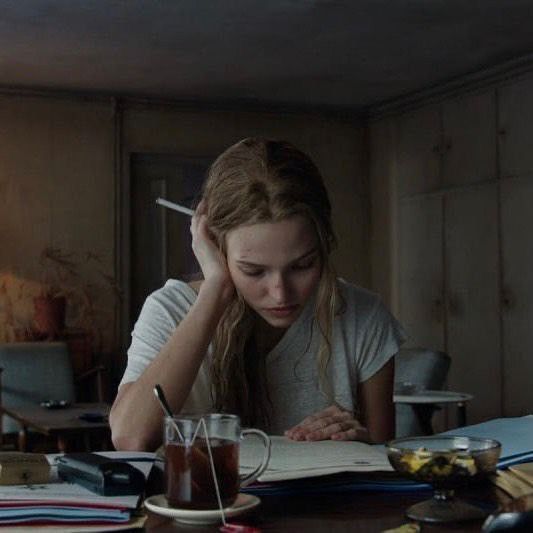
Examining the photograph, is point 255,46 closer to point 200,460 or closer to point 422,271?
point 422,271

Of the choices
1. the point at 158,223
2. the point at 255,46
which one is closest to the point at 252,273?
the point at 255,46

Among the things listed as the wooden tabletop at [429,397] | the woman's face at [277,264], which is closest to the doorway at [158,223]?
the wooden tabletop at [429,397]

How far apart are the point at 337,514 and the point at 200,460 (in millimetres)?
178

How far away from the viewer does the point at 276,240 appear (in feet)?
5.45

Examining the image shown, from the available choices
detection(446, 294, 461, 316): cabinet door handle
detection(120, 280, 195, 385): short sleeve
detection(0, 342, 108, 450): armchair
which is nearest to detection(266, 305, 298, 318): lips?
detection(120, 280, 195, 385): short sleeve

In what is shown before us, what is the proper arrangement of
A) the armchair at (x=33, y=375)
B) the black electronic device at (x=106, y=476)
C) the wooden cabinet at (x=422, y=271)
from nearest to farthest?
1. the black electronic device at (x=106, y=476)
2. the armchair at (x=33, y=375)
3. the wooden cabinet at (x=422, y=271)

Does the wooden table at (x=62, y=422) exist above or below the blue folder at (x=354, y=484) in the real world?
below

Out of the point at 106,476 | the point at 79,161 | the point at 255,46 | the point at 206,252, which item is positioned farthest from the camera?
the point at 79,161

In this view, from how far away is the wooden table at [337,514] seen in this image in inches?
42.1

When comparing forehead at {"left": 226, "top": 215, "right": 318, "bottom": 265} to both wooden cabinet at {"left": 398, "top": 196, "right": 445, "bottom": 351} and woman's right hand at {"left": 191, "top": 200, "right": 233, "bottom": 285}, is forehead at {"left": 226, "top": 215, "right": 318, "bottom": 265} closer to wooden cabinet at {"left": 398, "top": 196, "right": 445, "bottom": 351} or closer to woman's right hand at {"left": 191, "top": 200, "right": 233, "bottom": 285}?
woman's right hand at {"left": 191, "top": 200, "right": 233, "bottom": 285}

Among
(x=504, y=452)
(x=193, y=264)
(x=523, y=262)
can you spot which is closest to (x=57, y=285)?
(x=193, y=264)

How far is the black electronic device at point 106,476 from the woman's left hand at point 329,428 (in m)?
0.38

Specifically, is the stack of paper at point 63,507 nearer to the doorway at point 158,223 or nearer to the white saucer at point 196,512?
the white saucer at point 196,512

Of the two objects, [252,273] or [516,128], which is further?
[516,128]
